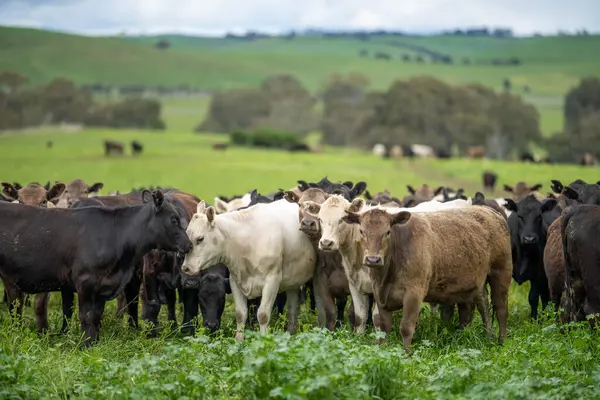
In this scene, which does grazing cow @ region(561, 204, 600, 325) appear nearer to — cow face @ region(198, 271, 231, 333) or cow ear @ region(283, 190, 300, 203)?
cow ear @ region(283, 190, 300, 203)

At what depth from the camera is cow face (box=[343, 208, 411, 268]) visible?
1030cm

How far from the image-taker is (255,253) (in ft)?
39.1

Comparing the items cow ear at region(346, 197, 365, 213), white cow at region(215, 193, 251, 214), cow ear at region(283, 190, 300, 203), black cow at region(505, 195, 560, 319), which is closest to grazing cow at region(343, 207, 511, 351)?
cow ear at region(346, 197, 365, 213)

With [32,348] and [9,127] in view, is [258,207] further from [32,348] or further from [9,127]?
[9,127]

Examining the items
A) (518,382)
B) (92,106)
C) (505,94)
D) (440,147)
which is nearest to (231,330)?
(518,382)

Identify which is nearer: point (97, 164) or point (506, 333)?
point (506, 333)

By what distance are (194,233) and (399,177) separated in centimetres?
3965

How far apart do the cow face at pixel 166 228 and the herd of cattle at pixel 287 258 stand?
1 cm

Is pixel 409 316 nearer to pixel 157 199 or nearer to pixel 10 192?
pixel 157 199

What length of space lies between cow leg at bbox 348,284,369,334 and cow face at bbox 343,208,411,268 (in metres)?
1.32

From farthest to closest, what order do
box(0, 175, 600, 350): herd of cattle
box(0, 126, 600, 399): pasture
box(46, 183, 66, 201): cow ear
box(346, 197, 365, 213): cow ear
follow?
box(46, 183, 66, 201): cow ear < box(346, 197, 365, 213): cow ear < box(0, 175, 600, 350): herd of cattle < box(0, 126, 600, 399): pasture

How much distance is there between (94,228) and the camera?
452 inches

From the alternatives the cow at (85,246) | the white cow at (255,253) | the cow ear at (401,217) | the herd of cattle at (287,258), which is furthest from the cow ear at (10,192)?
the cow ear at (401,217)

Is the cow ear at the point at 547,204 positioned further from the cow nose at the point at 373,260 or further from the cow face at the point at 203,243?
the cow face at the point at 203,243
